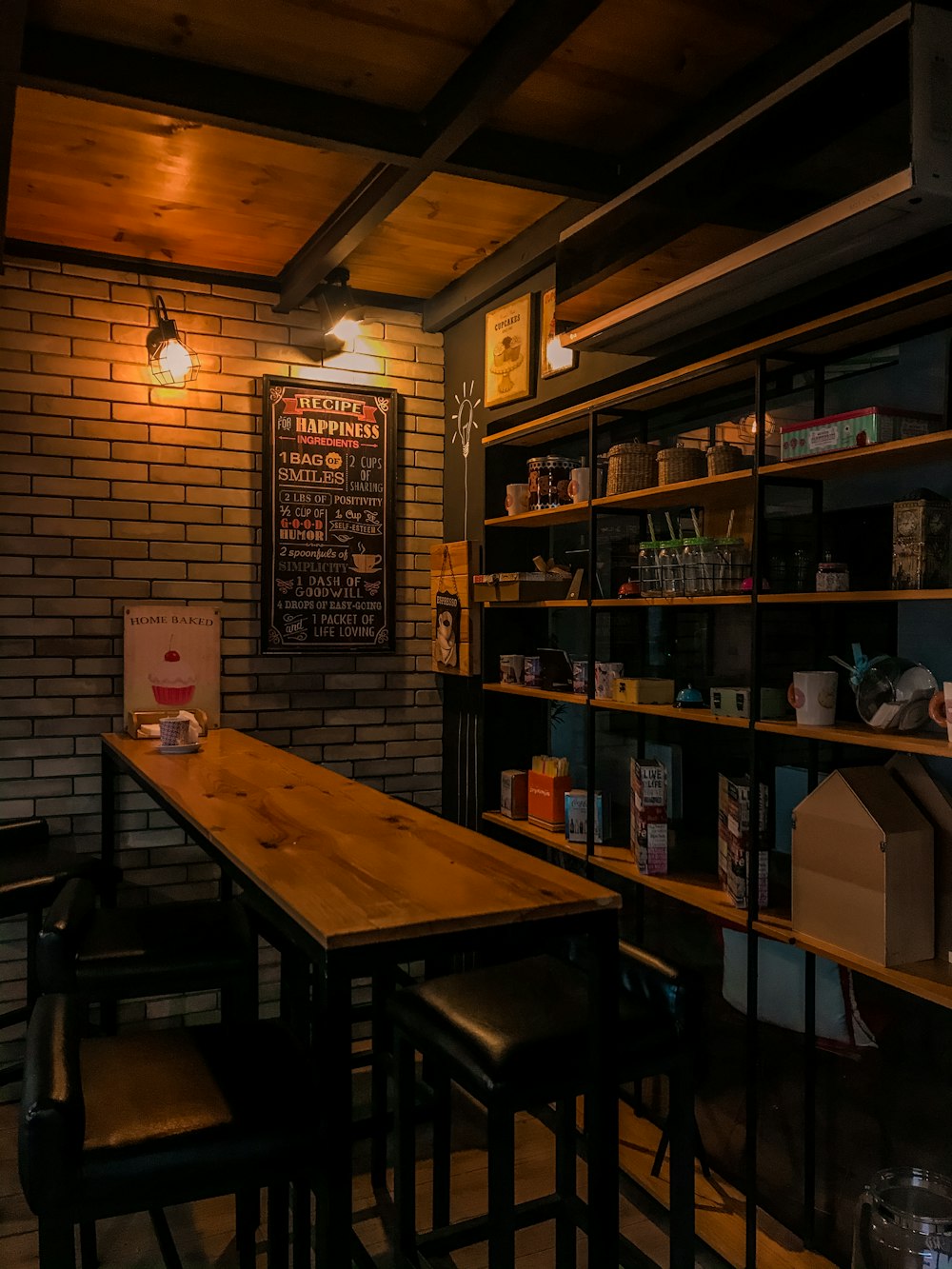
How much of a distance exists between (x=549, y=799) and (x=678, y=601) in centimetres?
99

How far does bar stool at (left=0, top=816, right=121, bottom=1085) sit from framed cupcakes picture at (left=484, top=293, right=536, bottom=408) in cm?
220

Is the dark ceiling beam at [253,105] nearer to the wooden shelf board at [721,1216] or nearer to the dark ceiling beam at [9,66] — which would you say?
the dark ceiling beam at [9,66]

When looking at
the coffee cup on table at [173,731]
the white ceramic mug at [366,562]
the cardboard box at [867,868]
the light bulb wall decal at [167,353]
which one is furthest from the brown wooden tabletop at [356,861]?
the light bulb wall decal at [167,353]

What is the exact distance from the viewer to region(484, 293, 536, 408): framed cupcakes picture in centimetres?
368

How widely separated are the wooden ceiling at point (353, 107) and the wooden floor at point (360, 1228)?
270cm

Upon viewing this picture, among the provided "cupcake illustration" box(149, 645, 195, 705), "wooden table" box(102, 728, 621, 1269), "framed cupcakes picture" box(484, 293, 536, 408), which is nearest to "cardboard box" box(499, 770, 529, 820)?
"cupcake illustration" box(149, 645, 195, 705)

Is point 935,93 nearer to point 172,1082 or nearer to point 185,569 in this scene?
point 172,1082

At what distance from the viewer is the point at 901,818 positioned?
88.2 inches

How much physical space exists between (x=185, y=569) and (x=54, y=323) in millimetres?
1026

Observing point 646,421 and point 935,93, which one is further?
point 646,421

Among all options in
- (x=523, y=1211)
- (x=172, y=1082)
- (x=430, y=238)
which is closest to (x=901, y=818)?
(x=523, y=1211)

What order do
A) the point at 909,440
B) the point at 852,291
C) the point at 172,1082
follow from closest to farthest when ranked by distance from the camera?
the point at 172,1082
the point at 909,440
the point at 852,291

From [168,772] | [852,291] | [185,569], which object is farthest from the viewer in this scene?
[185,569]

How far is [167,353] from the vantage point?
3854 mm
